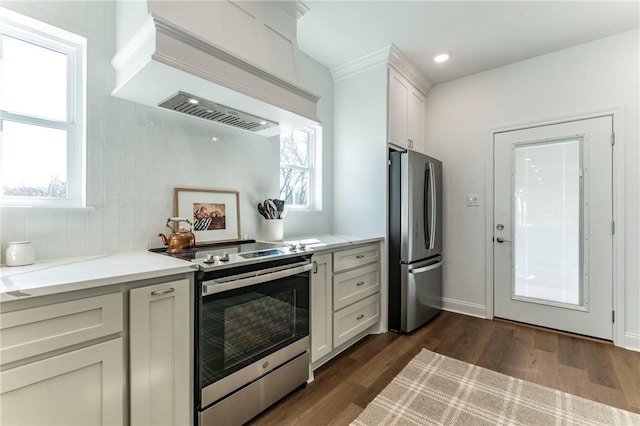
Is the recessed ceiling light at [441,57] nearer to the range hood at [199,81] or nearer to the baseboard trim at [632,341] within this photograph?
the range hood at [199,81]

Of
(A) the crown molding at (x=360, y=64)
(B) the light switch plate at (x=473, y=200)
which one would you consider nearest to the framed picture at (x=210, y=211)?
(A) the crown molding at (x=360, y=64)

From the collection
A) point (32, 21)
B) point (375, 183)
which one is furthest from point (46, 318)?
point (375, 183)

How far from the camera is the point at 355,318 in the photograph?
2512mm

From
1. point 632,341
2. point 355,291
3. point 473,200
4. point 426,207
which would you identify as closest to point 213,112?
point 355,291

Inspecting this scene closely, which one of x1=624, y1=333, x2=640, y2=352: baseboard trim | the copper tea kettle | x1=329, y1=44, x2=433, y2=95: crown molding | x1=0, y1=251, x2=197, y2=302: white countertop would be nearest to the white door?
x1=624, y1=333, x2=640, y2=352: baseboard trim

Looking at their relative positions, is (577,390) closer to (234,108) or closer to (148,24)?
(234,108)

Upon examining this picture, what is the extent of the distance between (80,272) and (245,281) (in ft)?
2.31

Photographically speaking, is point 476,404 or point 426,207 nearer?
point 476,404

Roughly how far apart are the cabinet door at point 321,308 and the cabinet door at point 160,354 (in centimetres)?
90

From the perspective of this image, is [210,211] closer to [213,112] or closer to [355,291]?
[213,112]

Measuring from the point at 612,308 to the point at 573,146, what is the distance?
1.53 meters

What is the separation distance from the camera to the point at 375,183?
295 cm

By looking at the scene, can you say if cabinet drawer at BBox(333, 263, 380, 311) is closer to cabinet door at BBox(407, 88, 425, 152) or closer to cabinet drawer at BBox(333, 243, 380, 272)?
cabinet drawer at BBox(333, 243, 380, 272)

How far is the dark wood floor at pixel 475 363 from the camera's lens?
176 centimetres
